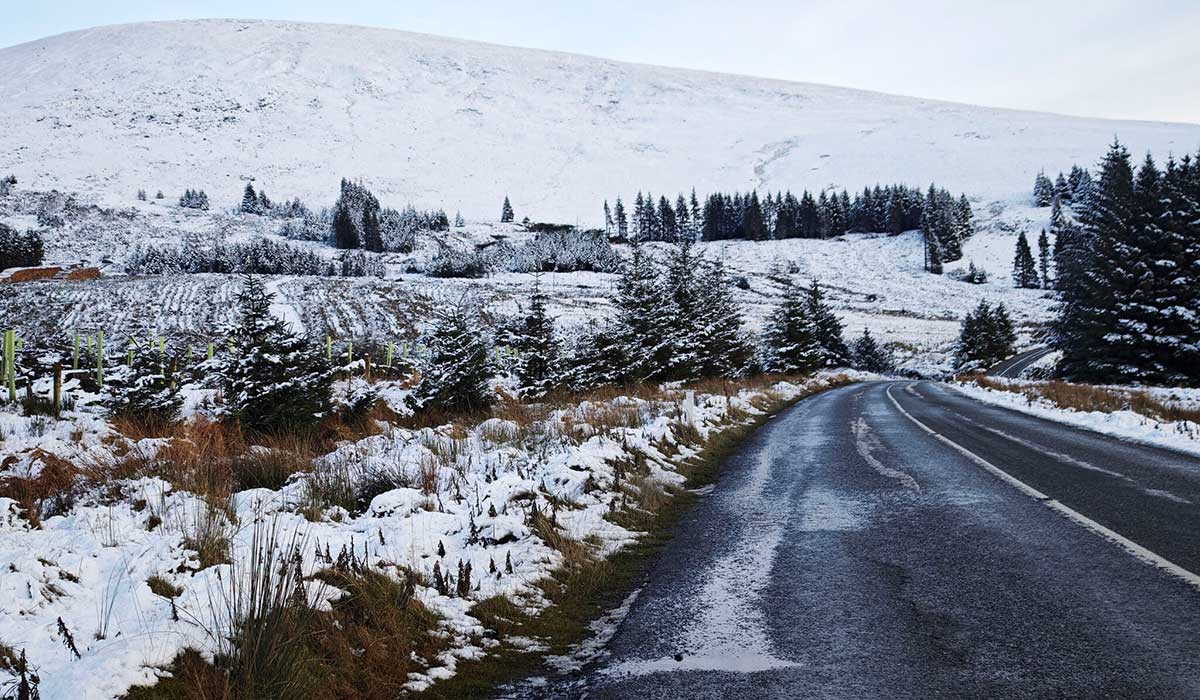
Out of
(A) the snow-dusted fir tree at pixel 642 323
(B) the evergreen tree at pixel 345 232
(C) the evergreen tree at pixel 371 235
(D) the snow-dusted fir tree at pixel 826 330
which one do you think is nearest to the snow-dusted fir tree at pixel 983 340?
(D) the snow-dusted fir tree at pixel 826 330

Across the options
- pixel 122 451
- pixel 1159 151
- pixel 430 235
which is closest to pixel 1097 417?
pixel 122 451

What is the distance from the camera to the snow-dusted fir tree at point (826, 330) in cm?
5250

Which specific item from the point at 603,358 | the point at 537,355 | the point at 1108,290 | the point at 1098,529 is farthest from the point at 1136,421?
the point at 1108,290

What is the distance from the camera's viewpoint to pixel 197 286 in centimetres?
6288

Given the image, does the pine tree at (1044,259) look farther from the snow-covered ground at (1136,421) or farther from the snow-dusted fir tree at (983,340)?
the snow-covered ground at (1136,421)

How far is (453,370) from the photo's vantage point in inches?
588

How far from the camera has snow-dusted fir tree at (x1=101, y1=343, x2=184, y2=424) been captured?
13.1m

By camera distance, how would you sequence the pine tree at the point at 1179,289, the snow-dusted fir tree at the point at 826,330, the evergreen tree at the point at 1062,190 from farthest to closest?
the evergreen tree at the point at 1062,190, the snow-dusted fir tree at the point at 826,330, the pine tree at the point at 1179,289

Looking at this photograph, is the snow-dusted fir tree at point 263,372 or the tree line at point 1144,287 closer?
the snow-dusted fir tree at point 263,372

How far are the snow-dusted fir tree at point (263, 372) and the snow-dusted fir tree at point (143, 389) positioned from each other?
184 centimetres

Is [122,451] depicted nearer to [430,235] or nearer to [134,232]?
[134,232]

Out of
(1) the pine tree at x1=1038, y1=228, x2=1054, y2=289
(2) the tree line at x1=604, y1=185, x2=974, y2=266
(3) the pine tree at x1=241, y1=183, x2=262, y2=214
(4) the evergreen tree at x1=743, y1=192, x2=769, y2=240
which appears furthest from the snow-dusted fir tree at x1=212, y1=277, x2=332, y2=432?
(3) the pine tree at x1=241, y1=183, x2=262, y2=214

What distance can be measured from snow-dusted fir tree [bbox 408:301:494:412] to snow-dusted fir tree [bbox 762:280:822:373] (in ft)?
117

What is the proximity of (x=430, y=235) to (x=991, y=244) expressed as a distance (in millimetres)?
116355
